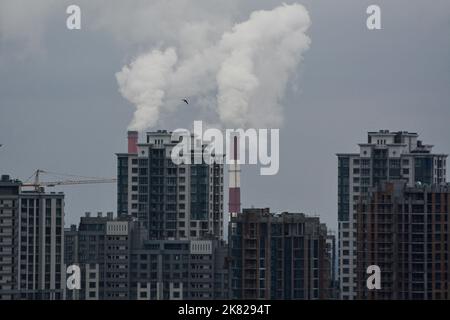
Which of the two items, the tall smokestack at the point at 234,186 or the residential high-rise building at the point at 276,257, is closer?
the tall smokestack at the point at 234,186

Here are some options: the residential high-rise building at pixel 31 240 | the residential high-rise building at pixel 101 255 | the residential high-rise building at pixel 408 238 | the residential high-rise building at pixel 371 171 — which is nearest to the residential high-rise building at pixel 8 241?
the residential high-rise building at pixel 31 240

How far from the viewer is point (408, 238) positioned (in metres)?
8.57

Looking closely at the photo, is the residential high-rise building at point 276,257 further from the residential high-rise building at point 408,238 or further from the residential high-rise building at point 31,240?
the residential high-rise building at point 31,240

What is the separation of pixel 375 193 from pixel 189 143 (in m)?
1.59

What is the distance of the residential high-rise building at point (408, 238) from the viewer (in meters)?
8.44

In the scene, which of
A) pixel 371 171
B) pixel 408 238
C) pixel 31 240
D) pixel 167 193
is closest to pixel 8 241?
pixel 31 240

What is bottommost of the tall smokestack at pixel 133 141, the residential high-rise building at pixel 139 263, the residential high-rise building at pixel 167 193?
the residential high-rise building at pixel 139 263

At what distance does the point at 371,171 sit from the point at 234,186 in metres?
1.84

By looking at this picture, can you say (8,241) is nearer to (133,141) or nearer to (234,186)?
(133,141)

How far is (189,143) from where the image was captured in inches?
339

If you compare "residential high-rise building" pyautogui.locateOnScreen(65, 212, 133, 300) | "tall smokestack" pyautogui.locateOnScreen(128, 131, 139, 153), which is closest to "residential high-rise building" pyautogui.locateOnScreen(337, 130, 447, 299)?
"tall smokestack" pyautogui.locateOnScreen(128, 131, 139, 153)

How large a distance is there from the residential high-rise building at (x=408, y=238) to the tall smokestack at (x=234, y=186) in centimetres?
101
